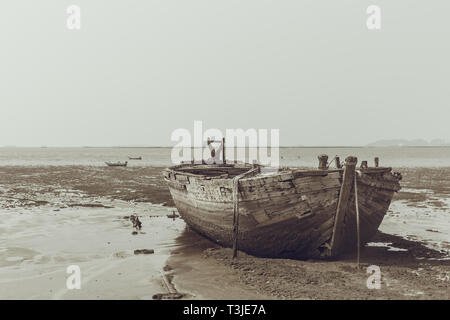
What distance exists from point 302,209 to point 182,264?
11.0 feet

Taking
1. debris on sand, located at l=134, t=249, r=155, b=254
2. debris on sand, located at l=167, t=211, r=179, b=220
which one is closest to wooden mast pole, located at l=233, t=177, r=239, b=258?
debris on sand, located at l=134, t=249, r=155, b=254

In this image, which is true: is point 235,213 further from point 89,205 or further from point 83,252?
point 89,205

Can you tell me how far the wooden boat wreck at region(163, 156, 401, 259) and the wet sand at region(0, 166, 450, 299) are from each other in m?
0.44

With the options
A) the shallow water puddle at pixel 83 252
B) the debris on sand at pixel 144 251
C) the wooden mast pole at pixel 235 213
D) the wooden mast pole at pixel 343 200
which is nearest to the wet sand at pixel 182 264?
the shallow water puddle at pixel 83 252

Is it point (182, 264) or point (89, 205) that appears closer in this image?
point (182, 264)

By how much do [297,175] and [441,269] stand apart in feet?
12.9

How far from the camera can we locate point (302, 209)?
8906mm

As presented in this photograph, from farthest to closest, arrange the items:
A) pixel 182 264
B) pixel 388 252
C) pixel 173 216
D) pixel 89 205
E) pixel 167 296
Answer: pixel 89 205 < pixel 173 216 < pixel 388 252 < pixel 182 264 < pixel 167 296

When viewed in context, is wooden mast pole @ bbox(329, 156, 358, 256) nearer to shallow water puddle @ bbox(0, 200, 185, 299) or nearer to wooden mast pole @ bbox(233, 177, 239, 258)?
wooden mast pole @ bbox(233, 177, 239, 258)

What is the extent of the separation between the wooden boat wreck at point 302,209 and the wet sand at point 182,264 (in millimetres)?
436

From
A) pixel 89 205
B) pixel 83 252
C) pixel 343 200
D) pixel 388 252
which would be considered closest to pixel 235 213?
pixel 343 200
